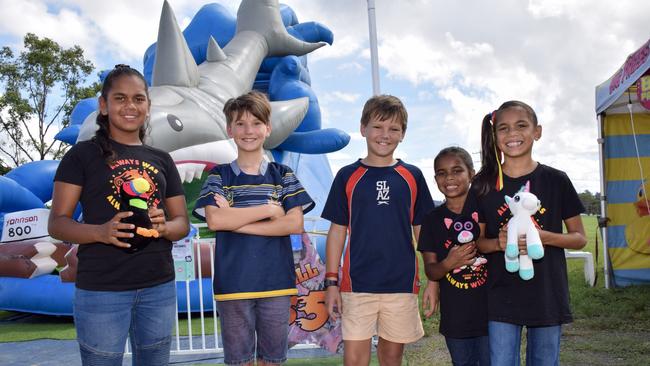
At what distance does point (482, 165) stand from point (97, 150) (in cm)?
151

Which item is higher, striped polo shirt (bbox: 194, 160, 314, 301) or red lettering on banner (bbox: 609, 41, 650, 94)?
red lettering on banner (bbox: 609, 41, 650, 94)

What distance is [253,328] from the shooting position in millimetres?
2160

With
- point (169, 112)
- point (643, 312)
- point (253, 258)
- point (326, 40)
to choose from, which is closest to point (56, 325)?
point (169, 112)

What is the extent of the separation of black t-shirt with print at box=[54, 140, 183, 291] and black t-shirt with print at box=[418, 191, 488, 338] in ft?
3.76

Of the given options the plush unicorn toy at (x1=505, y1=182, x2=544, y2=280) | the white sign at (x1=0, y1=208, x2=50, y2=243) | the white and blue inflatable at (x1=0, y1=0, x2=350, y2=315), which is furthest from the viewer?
the white sign at (x1=0, y1=208, x2=50, y2=243)

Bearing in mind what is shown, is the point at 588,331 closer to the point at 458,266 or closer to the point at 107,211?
the point at 458,266

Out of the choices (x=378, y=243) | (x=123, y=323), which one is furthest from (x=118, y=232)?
(x=378, y=243)

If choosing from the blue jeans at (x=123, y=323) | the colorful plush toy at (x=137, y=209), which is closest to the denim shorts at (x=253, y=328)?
the blue jeans at (x=123, y=323)

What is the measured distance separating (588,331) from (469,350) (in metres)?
2.60

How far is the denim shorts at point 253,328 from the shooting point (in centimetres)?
212

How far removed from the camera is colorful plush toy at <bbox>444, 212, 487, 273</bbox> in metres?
2.17

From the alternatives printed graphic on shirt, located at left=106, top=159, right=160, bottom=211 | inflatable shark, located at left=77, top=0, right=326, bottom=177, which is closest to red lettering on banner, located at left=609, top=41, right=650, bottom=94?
inflatable shark, located at left=77, top=0, right=326, bottom=177

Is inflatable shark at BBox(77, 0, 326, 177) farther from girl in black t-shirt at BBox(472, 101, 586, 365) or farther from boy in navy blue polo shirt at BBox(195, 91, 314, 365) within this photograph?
girl in black t-shirt at BBox(472, 101, 586, 365)

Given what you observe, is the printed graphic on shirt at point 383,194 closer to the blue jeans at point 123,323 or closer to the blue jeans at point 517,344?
the blue jeans at point 517,344
